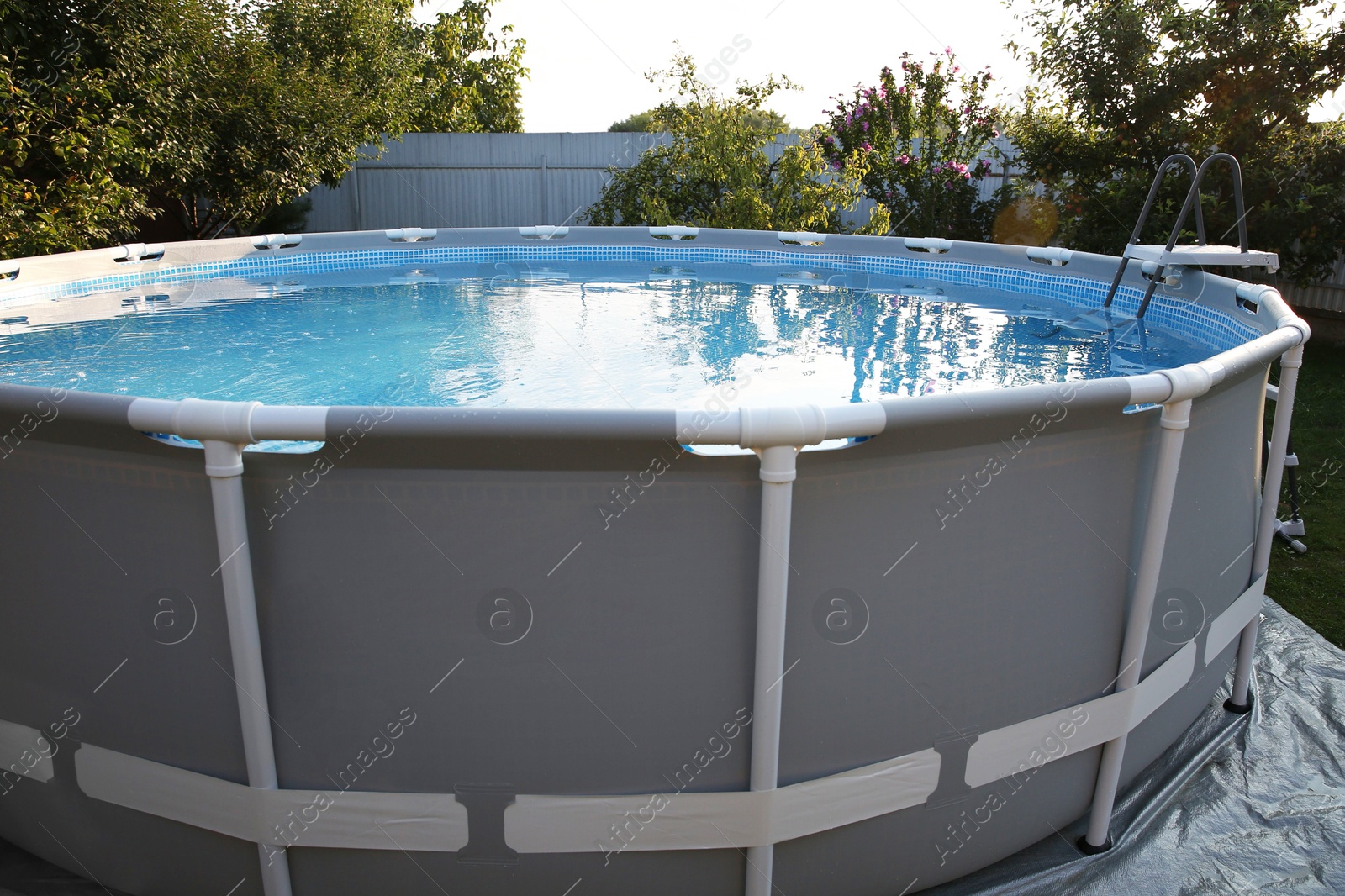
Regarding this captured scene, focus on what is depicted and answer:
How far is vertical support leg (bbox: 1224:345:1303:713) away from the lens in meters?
2.40

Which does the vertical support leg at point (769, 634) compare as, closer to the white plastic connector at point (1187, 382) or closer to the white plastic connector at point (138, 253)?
the white plastic connector at point (1187, 382)

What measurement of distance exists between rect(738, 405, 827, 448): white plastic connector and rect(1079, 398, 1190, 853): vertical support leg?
84 cm

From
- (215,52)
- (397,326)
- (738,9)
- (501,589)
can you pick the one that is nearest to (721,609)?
(501,589)

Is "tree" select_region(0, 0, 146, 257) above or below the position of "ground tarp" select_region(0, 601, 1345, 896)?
above

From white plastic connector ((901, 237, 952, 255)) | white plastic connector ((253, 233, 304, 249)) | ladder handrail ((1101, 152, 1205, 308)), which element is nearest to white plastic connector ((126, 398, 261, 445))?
ladder handrail ((1101, 152, 1205, 308))

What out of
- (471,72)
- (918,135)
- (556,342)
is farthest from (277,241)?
(471,72)

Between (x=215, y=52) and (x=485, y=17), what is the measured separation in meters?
13.6

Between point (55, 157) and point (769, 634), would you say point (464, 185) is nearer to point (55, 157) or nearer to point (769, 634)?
point (55, 157)

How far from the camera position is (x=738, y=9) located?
23.6ft

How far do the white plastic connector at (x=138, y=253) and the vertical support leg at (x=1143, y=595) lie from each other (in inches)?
263

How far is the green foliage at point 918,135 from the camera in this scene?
10789mm

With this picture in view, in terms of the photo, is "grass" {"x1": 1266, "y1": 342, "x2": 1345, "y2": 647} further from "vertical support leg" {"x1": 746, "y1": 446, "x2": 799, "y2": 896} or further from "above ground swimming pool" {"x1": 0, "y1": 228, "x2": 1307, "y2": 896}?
"vertical support leg" {"x1": 746, "y1": 446, "x2": 799, "y2": 896}

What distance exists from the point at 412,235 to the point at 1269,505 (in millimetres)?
7100

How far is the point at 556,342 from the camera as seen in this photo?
4.80 m
